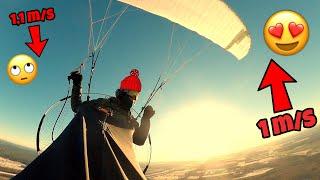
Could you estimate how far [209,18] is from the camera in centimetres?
1314

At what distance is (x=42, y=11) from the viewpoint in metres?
17.6

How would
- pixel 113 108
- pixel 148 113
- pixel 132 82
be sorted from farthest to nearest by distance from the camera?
pixel 148 113 → pixel 132 82 → pixel 113 108

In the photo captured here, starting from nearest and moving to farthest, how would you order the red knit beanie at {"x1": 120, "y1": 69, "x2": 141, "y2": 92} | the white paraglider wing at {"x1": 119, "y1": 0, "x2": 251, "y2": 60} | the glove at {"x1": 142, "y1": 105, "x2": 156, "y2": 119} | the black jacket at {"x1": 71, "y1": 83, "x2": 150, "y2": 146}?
the black jacket at {"x1": 71, "y1": 83, "x2": 150, "y2": 146}, the red knit beanie at {"x1": 120, "y1": 69, "x2": 141, "y2": 92}, the glove at {"x1": 142, "y1": 105, "x2": 156, "y2": 119}, the white paraglider wing at {"x1": 119, "y1": 0, "x2": 251, "y2": 60}

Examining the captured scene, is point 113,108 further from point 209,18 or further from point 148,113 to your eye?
point 209,18

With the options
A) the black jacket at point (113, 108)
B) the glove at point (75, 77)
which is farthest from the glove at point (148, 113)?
the glove at point (75, 77)

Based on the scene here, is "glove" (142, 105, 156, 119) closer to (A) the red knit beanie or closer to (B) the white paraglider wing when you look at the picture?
(A) the red knit beanie

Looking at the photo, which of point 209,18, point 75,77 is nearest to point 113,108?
point 75,77

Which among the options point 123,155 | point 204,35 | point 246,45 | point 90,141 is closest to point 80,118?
point 90,141

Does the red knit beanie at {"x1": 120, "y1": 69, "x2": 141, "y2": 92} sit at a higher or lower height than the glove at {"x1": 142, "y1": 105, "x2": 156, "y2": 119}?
higher

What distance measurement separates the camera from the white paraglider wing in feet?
37.5

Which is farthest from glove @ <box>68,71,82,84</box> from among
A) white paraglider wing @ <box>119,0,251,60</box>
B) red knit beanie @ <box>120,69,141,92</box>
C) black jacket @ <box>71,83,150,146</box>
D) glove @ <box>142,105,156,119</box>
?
white paraglider wing @ <box>119,0,251,60</box>

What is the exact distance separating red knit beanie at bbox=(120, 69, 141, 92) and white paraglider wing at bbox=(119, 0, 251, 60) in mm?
2749

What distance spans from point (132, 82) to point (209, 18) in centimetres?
593

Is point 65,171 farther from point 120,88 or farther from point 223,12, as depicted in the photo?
point 223,12
